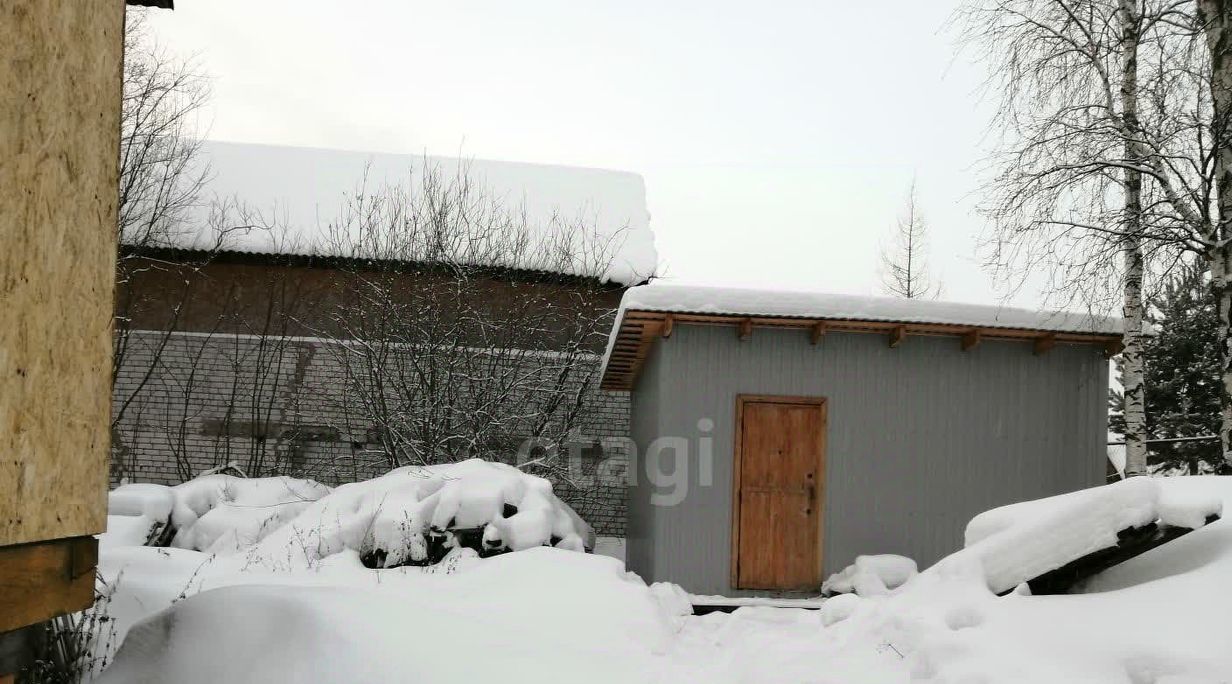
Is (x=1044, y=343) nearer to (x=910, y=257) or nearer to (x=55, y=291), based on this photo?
(x=55, y=291)

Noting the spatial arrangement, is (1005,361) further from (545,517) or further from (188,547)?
(188,547)

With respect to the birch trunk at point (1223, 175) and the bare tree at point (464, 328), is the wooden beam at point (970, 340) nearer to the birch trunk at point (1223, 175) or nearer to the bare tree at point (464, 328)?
the birch trunk at point (1223, 175)

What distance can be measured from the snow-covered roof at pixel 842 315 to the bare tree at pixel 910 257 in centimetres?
1891

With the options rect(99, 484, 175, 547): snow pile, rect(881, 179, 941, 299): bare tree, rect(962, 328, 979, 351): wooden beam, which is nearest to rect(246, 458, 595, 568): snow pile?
rect(99, 484, 175, 547): snow pile

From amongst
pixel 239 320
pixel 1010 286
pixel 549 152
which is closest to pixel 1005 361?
pixel 1010 286

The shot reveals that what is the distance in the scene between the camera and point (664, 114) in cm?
1466

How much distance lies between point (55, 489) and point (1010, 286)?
999cm

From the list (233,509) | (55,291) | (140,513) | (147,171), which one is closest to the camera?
(55,291)

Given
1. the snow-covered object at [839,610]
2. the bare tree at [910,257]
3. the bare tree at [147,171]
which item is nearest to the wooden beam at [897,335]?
the snow-covered object at [839,610]

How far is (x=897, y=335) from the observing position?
9812 millimetres

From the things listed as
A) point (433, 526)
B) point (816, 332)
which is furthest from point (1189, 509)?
point (433, 526)

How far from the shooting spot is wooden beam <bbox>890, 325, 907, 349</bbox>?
Result: 9.70 meters

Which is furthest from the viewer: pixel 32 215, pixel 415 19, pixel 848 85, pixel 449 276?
pixel 449 276

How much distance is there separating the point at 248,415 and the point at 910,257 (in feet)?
68.4
